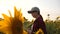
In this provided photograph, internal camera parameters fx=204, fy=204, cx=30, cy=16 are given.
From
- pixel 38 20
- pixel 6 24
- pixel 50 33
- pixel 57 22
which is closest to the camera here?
Answer: pixel 6 24

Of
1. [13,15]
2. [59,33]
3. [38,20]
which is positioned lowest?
[59,33]

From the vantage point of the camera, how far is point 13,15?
82 centimetres

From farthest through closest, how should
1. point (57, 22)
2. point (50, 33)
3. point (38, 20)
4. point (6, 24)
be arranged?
1. point (57, 22)
2. point (50, 33)
3. point (38, 20)
4. point (6, 24)

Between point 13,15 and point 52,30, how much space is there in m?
3.52

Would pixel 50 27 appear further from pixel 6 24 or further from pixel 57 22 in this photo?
pixel 6 24

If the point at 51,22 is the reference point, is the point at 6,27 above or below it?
above

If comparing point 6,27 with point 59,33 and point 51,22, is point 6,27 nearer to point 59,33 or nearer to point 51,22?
point 59,33

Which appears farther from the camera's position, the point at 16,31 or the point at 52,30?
the point at 52,30

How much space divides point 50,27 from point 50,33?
230 mm

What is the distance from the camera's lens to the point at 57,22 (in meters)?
4.68

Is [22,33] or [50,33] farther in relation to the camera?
[50,33]

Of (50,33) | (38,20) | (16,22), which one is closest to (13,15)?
(16,22)

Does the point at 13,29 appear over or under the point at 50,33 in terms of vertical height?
over

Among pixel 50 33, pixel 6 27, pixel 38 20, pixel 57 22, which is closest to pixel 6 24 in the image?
pixel 6 27
